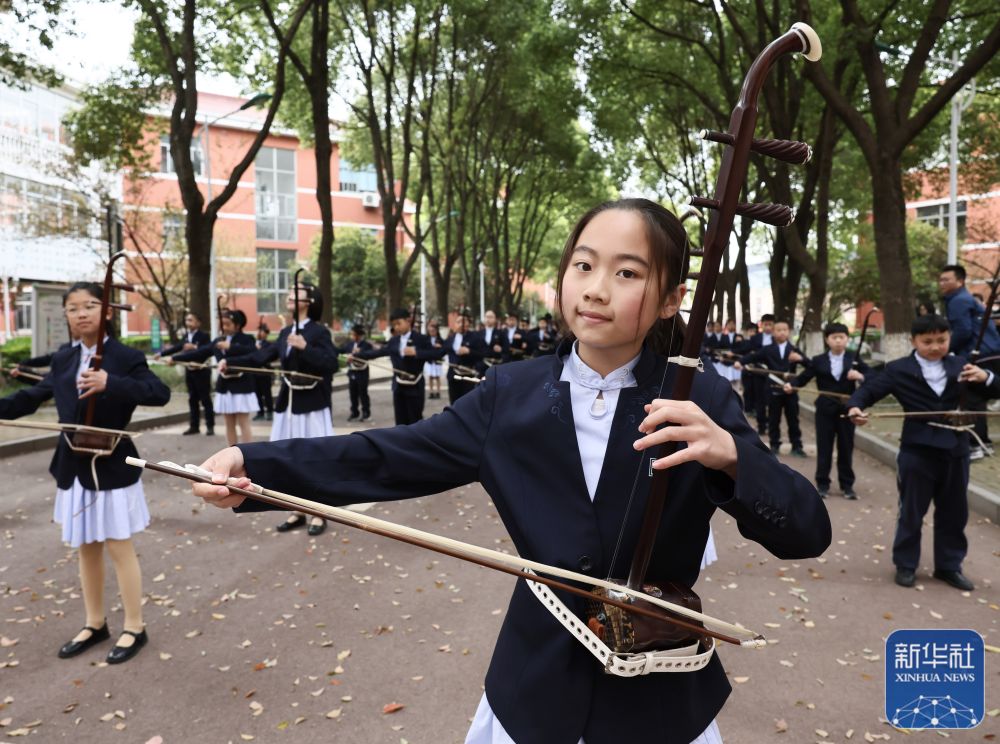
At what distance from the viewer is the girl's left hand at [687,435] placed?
151cm

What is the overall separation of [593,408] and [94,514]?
13.2ft

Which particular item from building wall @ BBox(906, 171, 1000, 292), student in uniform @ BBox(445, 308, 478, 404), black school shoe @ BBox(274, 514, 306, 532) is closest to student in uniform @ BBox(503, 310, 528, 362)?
student in uniform @ BBox(445, 308, 478, 404)

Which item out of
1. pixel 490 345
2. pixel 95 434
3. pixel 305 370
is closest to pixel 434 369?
pixel 490 345

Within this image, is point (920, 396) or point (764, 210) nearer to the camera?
point (764, 210)

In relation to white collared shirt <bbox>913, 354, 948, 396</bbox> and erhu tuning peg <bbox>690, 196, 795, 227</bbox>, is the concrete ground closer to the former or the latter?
white collared shirt <bbox>913, 354, 948, 396</bbox>

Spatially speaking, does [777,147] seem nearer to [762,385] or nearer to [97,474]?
[97,474]

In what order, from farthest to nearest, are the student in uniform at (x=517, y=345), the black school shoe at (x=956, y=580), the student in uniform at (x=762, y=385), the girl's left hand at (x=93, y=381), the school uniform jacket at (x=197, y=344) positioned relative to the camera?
the student in uniform at (x=517, y=345) < the student in uniform at (x=762, y=385) < the school uniform jacket at (x=197, y=344) < the black school shoe at (x=956, y=580) < the girl's left hand at (x=93, y=381)

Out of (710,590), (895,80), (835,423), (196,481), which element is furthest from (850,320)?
(196,481)

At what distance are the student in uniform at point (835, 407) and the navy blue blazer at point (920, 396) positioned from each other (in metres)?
2.73

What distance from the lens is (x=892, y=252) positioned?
1325 cm

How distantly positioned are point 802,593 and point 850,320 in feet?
240

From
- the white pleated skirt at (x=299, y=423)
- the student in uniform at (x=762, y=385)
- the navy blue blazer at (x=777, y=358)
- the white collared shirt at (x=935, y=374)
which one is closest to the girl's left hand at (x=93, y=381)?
the white pleated skirt at (x=299, y=423)

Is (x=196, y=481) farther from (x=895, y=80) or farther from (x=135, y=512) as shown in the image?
(x=895, y=80)

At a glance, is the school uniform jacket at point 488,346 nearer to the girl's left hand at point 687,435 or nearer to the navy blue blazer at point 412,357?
the navy blue blazer at point 412,357
